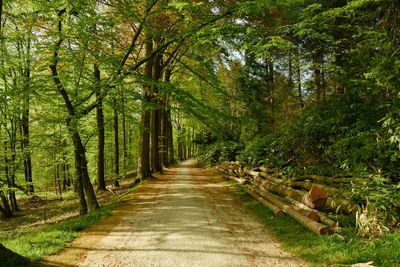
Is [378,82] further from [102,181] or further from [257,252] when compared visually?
[102,181]

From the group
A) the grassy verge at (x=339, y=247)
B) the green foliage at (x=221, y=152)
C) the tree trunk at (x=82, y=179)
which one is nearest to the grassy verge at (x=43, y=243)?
the tree trunk at (x=82, y=179)

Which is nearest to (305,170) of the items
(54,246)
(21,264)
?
(54,246)

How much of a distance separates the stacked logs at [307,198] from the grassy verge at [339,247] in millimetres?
337

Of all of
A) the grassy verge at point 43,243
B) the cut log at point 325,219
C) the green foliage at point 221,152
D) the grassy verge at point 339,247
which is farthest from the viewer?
the green foliage at point 221,152

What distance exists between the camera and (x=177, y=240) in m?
6.71

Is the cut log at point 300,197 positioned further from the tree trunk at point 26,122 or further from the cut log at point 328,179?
the tree trunk at point 26,122

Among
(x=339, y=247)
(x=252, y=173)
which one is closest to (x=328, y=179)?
(x=339, y=247)

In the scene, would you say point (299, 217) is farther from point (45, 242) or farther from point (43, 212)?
point (43, 212)

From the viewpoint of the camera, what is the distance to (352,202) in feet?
22.9

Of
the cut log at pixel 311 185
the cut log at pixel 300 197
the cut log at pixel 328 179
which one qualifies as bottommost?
Result: the cut log at pixel 300 197

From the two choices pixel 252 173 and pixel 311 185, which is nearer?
pixel 311 185

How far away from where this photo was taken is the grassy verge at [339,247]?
514 cm

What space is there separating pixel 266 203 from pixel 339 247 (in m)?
4.74

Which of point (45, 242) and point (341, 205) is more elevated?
point (341, 205)
